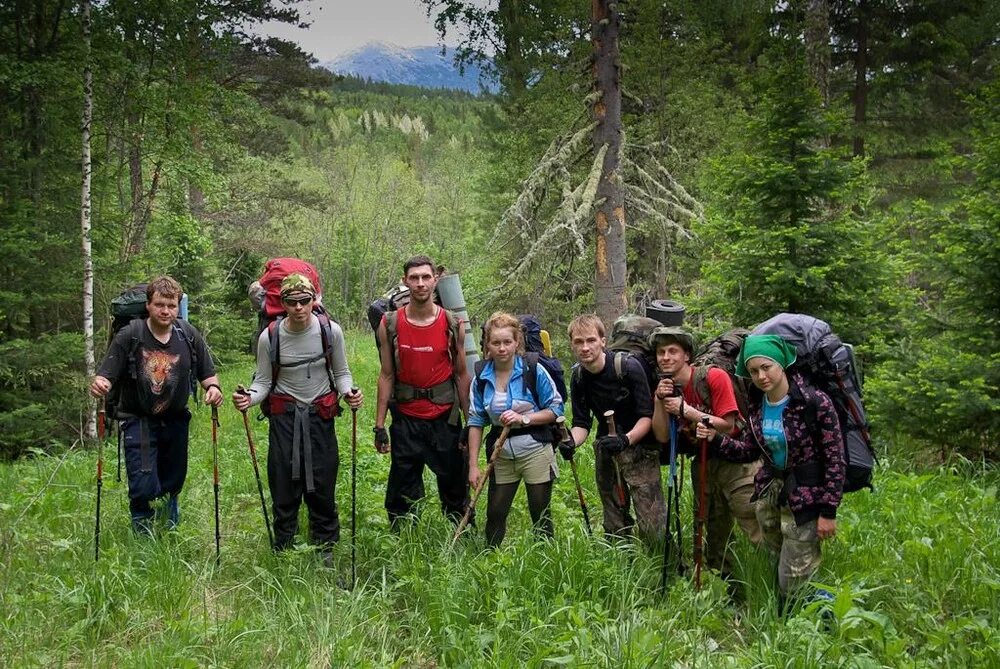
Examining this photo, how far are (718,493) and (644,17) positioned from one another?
466 inches

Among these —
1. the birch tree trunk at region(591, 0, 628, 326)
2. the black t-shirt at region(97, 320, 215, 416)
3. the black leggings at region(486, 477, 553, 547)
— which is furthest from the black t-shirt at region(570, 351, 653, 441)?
the birch tree trunk at region(591, 0, 628, 326)

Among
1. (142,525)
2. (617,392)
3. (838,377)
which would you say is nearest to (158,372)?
(142,525)

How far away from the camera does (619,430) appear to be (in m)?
4.42

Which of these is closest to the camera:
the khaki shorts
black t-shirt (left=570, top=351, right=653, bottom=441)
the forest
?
the forest

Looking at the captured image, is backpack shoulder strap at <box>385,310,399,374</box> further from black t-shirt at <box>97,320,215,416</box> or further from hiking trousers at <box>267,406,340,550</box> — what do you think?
black t-shirt at <box>97,320,215,416</box>

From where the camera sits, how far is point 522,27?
16.7 meters

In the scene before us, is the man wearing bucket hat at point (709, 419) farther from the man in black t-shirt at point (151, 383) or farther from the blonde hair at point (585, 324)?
the man in black t-shirt at point (151, 383)

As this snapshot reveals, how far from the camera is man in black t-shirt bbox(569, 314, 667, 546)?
4207mm

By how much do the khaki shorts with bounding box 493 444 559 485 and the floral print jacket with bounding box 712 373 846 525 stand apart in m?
1.45

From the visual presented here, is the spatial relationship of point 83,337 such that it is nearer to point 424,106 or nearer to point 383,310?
point 383,310

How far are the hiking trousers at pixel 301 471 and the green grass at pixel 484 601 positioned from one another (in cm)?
23

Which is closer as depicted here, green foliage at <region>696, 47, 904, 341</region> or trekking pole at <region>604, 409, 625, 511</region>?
trekking pole at <region>604, 409, 625, 511</region>

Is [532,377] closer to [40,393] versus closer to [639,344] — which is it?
[639,344]

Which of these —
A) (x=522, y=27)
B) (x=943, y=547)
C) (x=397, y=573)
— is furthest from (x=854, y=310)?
(x=522, y=27)
